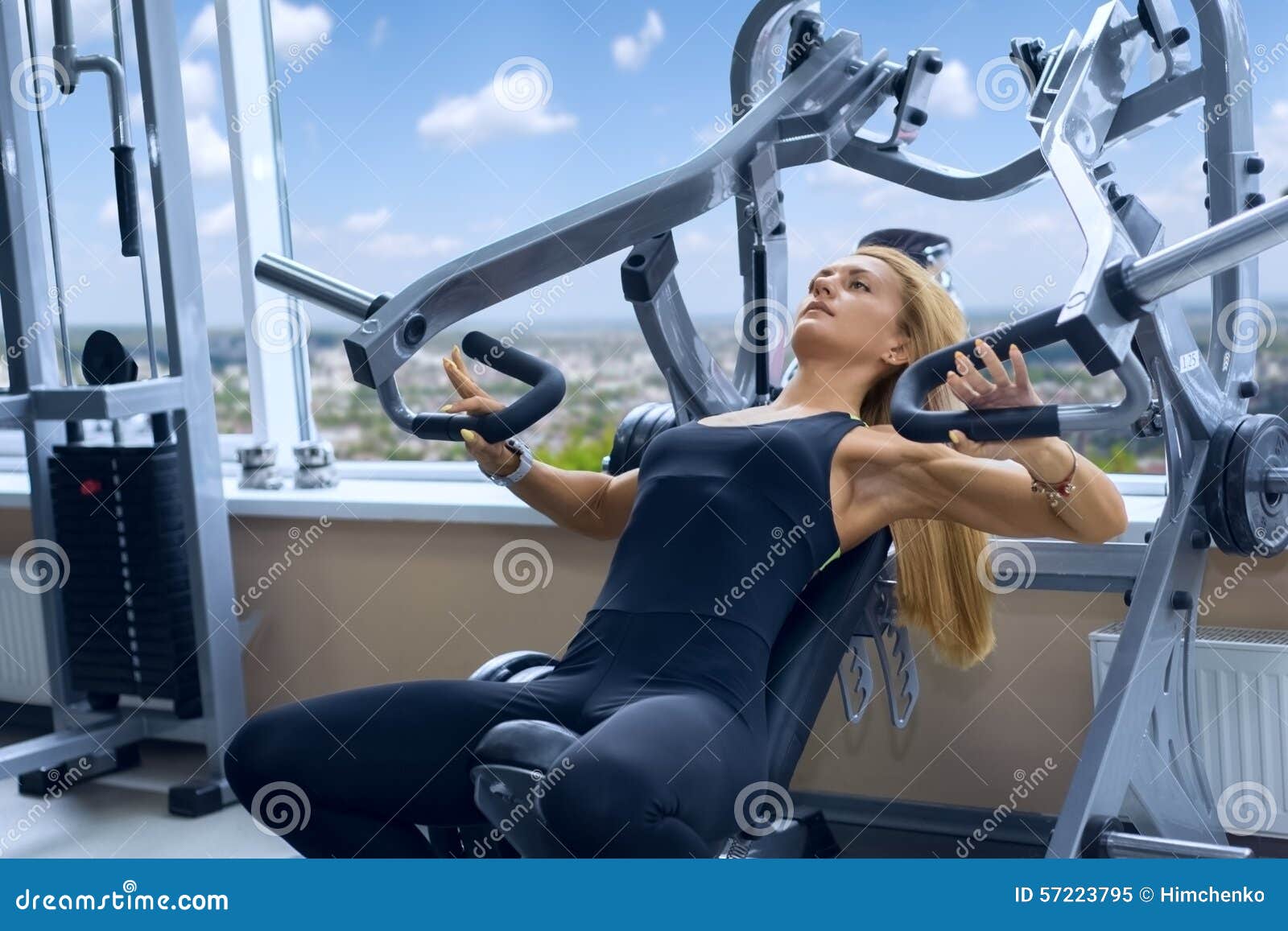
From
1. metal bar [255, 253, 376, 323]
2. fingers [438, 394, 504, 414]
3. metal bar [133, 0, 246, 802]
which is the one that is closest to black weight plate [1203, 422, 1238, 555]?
fingers [438, 394, 504, 414]

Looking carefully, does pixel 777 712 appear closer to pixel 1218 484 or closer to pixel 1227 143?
pixel 1218 484

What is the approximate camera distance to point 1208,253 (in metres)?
1.38

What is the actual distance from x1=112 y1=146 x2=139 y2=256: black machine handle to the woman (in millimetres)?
1018

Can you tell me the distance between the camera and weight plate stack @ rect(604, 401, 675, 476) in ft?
6.86

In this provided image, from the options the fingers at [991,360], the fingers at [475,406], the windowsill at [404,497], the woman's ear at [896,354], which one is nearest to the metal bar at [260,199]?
the windowsill at [404,497]

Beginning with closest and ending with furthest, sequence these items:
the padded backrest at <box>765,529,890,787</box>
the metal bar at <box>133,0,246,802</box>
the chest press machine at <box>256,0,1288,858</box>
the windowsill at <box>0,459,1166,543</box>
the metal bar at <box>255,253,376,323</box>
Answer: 1. the chest press machine at <box>256,0,1288,858</box>
2. the padded backrest at <box>765,529,890,787</box>
3. the metal bar at <box>255,253,376,323</box>
4. the metal bar at <box>133,0,246,802</box>
5. the windowsill at <box>0,459,1166,543</box>

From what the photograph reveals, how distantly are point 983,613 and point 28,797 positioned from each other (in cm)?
210

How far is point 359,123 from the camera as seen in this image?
3215 millimetres

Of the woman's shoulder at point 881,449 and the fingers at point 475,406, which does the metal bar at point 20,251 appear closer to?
the fingers at point 475,406

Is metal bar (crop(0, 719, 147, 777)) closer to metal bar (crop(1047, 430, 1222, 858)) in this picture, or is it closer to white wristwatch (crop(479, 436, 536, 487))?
white wristwatch (crop(479, 436, 536, 487))

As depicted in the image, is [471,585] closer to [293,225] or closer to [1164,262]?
[293,225]

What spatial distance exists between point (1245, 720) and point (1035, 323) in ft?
3.37

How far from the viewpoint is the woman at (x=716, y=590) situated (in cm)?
152

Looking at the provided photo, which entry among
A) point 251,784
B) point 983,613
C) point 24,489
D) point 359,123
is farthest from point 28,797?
point 983,613
